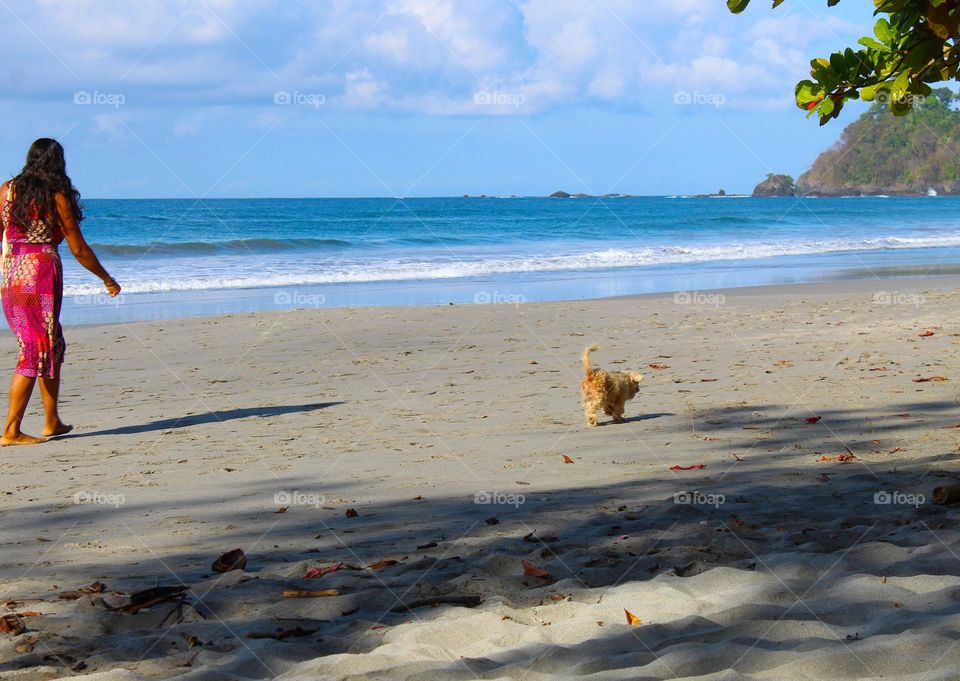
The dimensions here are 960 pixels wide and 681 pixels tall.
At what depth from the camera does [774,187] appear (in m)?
119

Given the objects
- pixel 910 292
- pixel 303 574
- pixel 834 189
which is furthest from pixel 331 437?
pixel 834 189

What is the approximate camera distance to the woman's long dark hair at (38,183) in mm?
6715

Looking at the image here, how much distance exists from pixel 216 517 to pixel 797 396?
467 cm

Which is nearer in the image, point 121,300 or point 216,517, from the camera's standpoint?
point 216,517

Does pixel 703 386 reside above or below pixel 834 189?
below

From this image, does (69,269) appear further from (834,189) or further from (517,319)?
(834,189)

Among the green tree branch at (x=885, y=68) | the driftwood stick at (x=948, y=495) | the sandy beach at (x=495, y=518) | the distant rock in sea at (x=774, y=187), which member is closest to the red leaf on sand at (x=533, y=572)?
the sandy beach at (x=495, y=518)

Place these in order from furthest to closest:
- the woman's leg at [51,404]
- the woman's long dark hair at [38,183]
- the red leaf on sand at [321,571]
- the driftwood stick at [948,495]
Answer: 1. the woman's leg at [51,404]
2. the woman's long dark hair at [38,183]
3. the driftwood stick at [948,495]
4. the red leaf on sand at [321,571]

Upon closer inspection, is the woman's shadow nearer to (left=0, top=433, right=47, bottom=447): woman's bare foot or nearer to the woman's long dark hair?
(left=0, top=433, right=47, bottom=447): woman's bare foot

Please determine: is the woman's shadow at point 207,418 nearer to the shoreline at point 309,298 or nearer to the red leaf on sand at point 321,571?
the red leaf on sand at point 321,571

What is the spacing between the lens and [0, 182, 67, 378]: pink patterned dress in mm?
6805

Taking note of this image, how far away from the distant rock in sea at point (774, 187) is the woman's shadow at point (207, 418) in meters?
117

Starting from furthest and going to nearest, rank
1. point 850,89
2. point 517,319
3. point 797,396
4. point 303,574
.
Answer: point 517,319 < point 797,396 < point 850,89 < point 303,574

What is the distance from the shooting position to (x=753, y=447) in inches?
243
